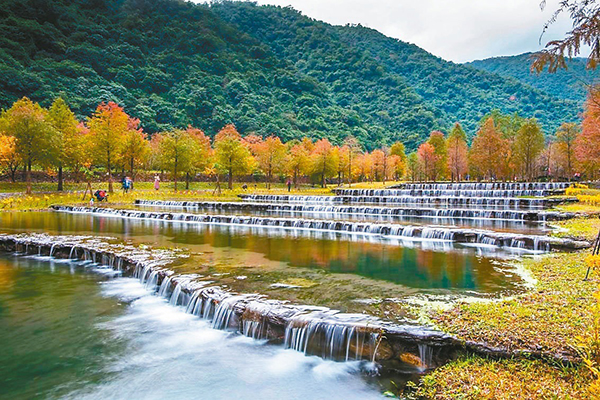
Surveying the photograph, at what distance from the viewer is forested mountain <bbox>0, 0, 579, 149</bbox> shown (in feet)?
252

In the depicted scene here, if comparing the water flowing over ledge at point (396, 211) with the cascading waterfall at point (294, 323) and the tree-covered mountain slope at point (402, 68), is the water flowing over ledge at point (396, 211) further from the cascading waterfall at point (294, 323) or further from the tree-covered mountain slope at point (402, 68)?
the tree-covered mountain slope at point (402, 68)

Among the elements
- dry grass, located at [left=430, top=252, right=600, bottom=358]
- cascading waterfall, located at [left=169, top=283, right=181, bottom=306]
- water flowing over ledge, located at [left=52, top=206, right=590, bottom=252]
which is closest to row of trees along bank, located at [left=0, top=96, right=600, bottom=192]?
water flowing over ledge, located at [left=52, top=206, right=590, bottom=252]

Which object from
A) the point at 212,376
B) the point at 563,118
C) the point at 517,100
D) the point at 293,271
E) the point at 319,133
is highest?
the point at 517,100

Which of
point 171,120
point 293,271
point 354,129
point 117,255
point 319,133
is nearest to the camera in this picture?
point 293,271

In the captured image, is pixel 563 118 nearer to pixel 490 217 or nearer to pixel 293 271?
pixel 490 217

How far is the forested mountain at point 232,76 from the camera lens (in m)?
76.9

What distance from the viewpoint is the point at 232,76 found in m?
109

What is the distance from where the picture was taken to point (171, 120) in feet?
271

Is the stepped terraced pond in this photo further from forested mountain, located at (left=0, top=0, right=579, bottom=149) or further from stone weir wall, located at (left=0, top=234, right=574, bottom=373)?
forested mountain, located at (left=0, top=0, right=579, bottom=149)

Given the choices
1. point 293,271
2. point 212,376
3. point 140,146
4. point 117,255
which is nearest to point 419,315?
point 212,376

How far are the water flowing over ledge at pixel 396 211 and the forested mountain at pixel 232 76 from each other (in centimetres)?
5252

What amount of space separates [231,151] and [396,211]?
25.5m

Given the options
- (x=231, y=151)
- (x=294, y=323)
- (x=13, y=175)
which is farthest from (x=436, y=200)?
(x=13, y=175)

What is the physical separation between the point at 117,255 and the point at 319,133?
87.9m
